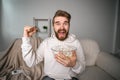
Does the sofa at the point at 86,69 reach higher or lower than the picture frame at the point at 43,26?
lower

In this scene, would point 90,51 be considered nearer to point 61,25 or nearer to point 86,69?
point 86,69

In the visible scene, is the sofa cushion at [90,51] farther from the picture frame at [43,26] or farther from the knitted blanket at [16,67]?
the picture frame at [43,26]

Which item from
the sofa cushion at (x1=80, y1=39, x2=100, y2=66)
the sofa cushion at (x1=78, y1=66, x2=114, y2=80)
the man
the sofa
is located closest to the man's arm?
the man

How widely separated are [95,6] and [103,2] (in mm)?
201

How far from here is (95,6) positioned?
127 inches

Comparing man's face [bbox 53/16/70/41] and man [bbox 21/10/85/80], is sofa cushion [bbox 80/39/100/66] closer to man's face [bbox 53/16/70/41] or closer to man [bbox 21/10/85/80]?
man [bbox 21/10/85/80]

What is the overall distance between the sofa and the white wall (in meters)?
1.36

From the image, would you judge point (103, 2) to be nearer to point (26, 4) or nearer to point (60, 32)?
point (26, 4)

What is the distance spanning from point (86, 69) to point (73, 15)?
1.77 meters

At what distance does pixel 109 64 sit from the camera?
150cm

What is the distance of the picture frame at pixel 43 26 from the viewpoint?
121 inches

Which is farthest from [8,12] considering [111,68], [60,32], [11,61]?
[111,68]

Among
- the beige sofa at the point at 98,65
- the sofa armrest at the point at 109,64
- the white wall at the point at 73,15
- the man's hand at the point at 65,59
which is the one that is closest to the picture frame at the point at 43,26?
the white wall at the point at 73,15

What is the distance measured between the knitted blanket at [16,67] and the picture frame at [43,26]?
1292mm
